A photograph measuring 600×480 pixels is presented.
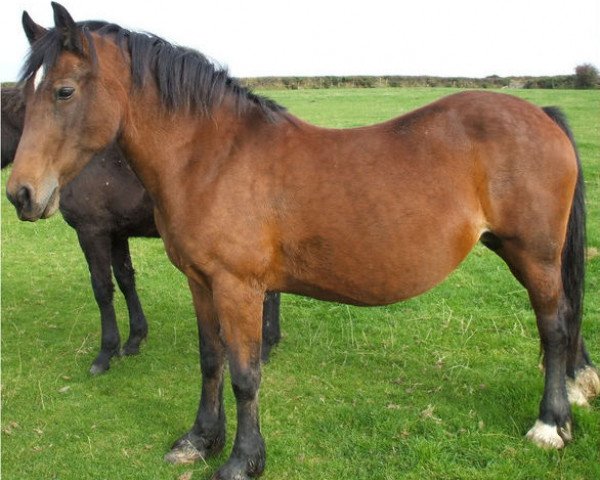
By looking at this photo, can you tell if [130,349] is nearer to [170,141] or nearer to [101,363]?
[101,363]

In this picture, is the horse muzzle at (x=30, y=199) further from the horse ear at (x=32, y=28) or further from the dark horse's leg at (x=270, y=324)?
the dark horse's leg at (x=270, y=324)

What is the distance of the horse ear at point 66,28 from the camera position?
2.99 m

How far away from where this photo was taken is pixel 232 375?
142 inches

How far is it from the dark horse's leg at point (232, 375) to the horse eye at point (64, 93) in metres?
1.29

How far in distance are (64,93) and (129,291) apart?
9.93 feet

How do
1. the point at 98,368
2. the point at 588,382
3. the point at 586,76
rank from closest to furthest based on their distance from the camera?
the point at 588,382 < the point at 98,368 < the point at 586,76

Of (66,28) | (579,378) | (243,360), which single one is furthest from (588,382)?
(66,28)

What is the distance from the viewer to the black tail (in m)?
4.14

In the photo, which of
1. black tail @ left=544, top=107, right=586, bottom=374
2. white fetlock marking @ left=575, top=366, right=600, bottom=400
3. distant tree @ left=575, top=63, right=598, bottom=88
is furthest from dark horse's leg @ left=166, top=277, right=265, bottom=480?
distant tree @ left=575, top=63, right=598, bottom=88

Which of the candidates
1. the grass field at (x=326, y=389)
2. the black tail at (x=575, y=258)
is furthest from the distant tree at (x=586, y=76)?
the black tail at (x=575, y=258)

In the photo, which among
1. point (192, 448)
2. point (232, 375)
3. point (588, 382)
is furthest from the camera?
point (588, 382)

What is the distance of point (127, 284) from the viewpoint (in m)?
5.80

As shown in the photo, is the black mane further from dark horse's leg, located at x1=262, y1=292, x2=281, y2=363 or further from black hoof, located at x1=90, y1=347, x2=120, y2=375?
black hoof, located at x1=90, y1=347, x2=120, y2=375

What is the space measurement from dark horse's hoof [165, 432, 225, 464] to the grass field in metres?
0.06
